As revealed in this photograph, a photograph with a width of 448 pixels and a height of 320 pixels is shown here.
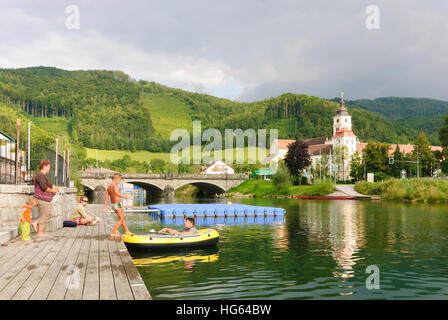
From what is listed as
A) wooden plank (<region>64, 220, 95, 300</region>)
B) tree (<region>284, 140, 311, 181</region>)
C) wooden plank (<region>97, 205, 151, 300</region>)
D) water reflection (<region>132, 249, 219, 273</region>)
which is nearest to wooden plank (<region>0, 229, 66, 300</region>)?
wooden plank (<region>64, 220, 95, 300</region>)

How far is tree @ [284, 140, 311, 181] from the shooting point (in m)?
99.1

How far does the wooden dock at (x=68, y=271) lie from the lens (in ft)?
24.6

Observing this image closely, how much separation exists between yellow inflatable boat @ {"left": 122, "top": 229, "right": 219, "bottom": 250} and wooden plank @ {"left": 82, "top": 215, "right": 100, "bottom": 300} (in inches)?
144

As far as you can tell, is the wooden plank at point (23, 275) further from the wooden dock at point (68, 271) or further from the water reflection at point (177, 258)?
the water reflection at point (177, 258)

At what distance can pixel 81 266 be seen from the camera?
9.99m

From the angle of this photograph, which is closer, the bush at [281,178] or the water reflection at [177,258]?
the water reflection at [177,258]

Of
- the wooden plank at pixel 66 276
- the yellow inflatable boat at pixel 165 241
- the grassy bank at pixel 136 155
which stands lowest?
the yellow inflatable boat at pixel 165 241

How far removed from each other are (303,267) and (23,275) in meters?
9.94

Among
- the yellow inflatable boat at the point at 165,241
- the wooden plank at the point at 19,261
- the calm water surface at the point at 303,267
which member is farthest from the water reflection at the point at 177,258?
the wooden plank at the point at 19,261

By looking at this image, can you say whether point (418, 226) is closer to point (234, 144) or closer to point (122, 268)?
point (122, 268)

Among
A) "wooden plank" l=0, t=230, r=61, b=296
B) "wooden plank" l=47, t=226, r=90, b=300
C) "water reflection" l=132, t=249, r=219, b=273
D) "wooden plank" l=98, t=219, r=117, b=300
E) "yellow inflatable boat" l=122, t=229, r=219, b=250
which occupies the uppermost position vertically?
"wooden plank" l=0, t=230, r=61, b=296

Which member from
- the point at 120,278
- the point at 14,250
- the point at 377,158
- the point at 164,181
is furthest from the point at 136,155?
the point at 120,278

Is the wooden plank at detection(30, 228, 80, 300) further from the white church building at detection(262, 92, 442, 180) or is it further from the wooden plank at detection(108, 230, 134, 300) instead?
the white church building at detection(262, 92, 442, 180)

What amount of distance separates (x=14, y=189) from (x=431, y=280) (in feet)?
51.3
